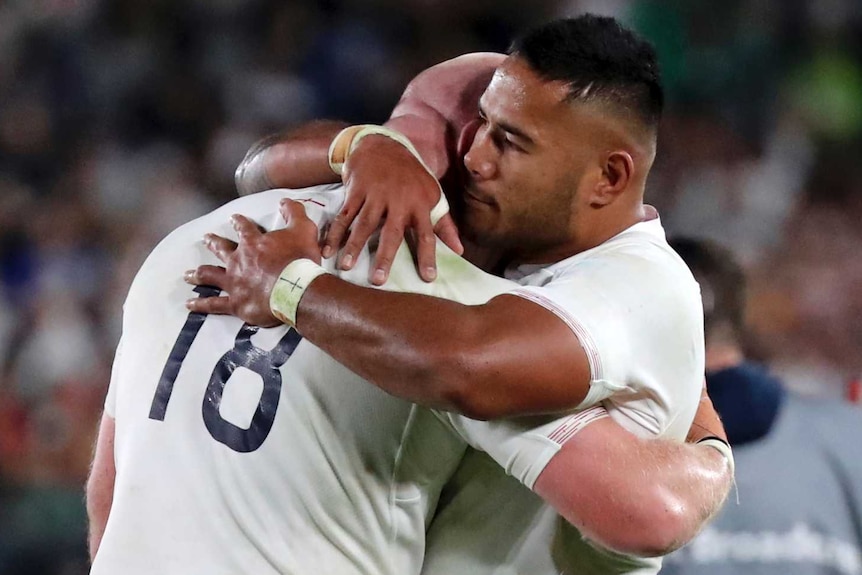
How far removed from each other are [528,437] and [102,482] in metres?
0.84

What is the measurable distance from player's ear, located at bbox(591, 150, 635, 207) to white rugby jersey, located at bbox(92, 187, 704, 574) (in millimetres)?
236

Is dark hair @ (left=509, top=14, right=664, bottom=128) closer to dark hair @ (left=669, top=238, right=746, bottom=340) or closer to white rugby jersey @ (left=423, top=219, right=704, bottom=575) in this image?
white rugby jersey @ (left=423, top=219, right=704, bottom=575)

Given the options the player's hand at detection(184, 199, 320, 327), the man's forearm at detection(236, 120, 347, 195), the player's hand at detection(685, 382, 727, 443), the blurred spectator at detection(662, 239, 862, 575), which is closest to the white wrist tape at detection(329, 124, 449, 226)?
the man's forearm at detection(236, 120, 347, 195)

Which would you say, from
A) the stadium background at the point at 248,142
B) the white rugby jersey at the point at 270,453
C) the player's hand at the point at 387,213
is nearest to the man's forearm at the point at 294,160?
the player's hand at the point at 387,213

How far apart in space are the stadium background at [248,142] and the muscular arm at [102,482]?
1984mm

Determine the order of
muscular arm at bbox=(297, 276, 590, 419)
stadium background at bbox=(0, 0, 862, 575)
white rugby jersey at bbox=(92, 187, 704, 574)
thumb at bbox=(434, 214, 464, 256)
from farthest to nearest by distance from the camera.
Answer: stadium background at bbox=(0, 0, 862, 575)
thumb at bbox=(434, 214, 464, 256)
white rugby jersey at bbox=(92, 187, 704, 574)
muscular arm at bbox=(297, 276, 590, 419)

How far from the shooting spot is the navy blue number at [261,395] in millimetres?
1464

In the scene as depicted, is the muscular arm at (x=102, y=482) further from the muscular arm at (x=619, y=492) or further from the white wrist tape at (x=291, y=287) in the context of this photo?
the muscular arm at (x=619, y=492)

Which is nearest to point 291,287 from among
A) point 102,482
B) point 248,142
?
point 102,482

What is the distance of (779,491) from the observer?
2748 millimetres

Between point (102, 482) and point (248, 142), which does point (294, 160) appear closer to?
point (102, 482)

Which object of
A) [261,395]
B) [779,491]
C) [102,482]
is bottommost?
[779,491]

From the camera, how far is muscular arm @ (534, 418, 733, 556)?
4.52ft

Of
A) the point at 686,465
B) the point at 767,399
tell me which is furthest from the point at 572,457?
the point at 767,399
